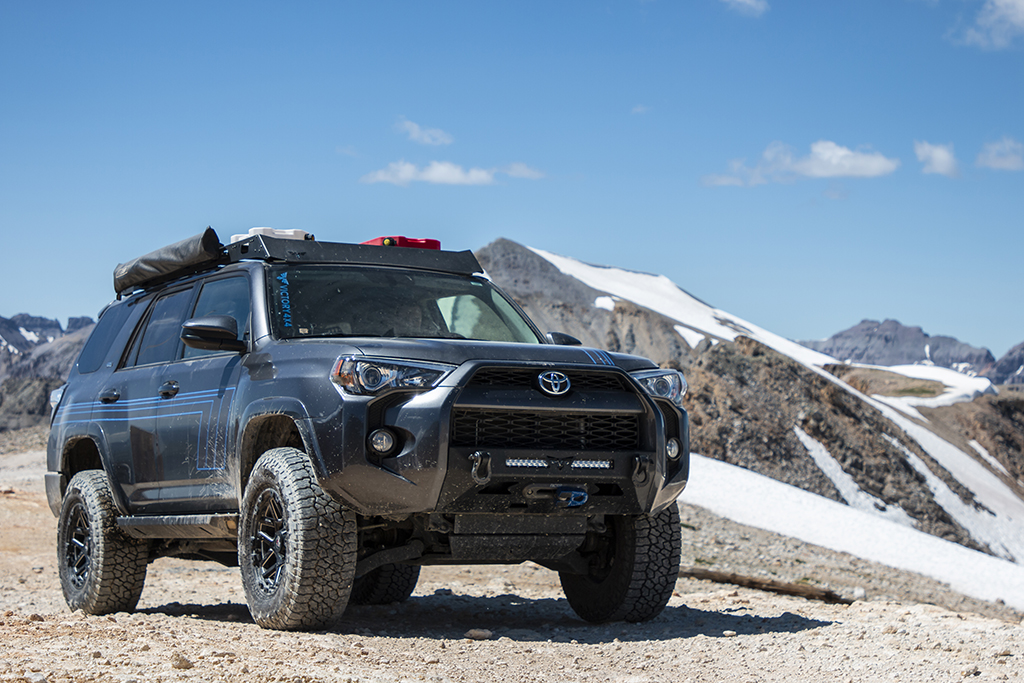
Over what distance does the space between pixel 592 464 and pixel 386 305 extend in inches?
69.6

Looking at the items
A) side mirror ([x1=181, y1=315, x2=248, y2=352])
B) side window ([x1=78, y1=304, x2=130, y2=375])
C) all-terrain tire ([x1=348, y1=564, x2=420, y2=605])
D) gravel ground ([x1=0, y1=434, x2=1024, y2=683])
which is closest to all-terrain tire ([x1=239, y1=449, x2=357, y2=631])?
gravel ground ([x1=0, y1=434, x2=1024, y2=683])

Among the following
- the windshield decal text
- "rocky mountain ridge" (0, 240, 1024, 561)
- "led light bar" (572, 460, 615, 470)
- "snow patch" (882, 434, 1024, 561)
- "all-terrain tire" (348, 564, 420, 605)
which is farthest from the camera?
"snow patch" (882, 434, 1024, 561)

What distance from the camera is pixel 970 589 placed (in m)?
16.5

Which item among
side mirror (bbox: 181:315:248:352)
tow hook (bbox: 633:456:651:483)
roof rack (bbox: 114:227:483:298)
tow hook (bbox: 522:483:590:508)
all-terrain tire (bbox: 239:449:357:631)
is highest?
roof rack (bbox: 114:227:483:298)

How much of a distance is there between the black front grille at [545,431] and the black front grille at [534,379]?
0.49ft

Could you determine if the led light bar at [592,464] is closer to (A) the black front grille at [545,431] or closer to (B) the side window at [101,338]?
(A) the black front grille at [545,431]

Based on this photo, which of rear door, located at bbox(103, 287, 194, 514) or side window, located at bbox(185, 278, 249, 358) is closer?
side window, located at bbox(185, 278, 249, 358)

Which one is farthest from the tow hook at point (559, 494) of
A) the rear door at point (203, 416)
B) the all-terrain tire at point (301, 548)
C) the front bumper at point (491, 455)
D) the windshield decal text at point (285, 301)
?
the rear door at point (203, 416)

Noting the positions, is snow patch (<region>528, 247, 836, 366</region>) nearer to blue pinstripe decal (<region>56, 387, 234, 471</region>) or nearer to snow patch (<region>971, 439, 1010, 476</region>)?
snow patch (<region>971, 439, 1010, 476</region>)

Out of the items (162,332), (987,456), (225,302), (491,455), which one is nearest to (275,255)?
(225,302)

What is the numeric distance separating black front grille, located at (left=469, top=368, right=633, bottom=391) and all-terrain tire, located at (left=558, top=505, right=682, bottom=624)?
96 centimetres

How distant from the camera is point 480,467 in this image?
5.40 m

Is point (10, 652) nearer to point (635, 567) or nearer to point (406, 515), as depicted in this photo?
point (406, 515)

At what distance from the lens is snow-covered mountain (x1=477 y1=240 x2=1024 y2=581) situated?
103 ft
